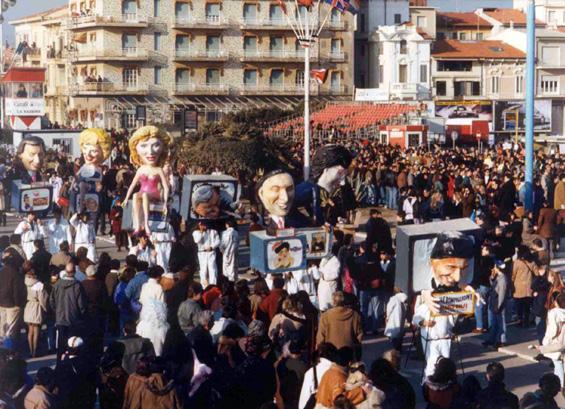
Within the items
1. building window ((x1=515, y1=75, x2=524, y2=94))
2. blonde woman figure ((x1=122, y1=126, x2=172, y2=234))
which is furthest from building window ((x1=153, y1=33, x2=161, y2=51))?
building window ((x1=515, y1=75, x2=524, y2=94))

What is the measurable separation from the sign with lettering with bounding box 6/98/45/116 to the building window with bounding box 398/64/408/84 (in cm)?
4582

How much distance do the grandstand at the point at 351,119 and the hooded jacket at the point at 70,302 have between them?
3297cm

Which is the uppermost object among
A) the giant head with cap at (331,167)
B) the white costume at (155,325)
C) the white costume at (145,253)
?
the giant head with cap at (331,167)

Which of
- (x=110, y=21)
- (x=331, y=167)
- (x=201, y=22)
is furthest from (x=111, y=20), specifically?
(x=331, y=167)

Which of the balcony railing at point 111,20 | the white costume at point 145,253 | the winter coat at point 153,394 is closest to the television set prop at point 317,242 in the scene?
the white costume at point 145,253

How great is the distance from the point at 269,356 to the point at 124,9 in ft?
103

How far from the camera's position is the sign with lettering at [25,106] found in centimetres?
2823

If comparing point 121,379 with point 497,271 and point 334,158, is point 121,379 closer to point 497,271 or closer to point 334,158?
point 497,271

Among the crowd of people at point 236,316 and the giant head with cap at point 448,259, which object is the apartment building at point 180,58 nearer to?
the crowd of people at point 236,316

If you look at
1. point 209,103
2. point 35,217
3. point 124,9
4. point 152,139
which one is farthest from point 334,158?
point 209,103

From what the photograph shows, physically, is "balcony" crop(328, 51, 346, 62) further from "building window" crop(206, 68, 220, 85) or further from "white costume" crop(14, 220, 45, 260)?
"white costume" crop(14, 220, 45, 260)

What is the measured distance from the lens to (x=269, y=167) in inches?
1312

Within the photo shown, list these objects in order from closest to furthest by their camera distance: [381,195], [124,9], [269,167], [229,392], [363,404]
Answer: [363,404], [229,392], [381,195], [269,167], [124,9]

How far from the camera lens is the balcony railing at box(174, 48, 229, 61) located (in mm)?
Answer: 52450
